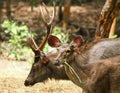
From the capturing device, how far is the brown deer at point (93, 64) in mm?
7172

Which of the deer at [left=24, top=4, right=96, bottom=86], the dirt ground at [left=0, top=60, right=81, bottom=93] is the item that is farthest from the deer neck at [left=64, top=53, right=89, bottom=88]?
the dirt ground at [left=0, top=60, right=81, bottom=93]

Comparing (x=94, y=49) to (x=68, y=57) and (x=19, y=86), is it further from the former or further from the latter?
(x=19, y=86)

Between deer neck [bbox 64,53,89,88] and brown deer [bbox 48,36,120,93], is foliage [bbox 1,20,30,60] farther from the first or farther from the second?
deer neck [bbox 64,53,89,88]

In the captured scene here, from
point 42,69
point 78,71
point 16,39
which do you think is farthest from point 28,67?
point 78,71

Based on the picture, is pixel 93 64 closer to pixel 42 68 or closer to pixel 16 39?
pixel 42 68

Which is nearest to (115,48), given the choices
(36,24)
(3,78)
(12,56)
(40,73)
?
(40,73)

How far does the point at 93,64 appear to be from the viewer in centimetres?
774

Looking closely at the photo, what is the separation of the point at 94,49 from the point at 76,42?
2.86ft

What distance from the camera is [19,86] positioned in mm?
10594

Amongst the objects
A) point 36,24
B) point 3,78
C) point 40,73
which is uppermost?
point 40,73

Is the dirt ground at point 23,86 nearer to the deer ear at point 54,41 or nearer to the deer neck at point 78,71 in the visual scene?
the deer ear at point 54,41

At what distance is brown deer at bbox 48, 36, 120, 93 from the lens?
717cm

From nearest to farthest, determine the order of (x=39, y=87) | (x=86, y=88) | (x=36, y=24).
→ (x=86, y=88)
(x=39, y=87)
(x=36, y=24)

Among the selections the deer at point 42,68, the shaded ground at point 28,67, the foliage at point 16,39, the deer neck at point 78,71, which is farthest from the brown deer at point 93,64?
the foliage at point 16,39
